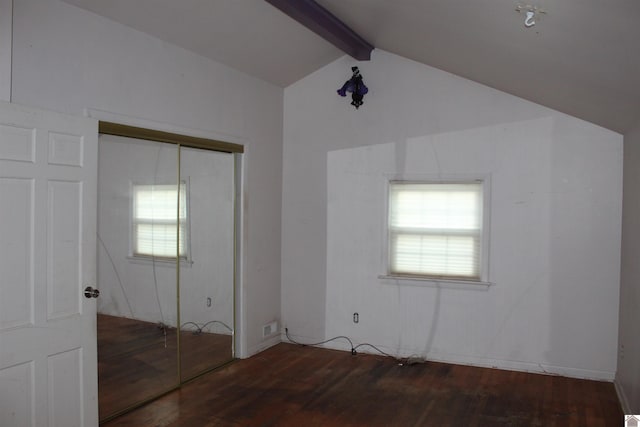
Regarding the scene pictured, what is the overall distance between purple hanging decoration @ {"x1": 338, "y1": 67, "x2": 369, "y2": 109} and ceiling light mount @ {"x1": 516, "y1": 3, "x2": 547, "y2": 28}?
2887 mm

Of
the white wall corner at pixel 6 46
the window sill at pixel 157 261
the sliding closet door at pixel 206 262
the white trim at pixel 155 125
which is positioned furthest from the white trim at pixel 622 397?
the white wall corner at pixel 6 46

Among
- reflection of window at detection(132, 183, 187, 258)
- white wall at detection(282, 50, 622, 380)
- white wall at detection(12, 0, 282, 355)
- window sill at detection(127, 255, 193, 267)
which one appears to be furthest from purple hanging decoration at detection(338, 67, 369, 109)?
window sill at detection(127, 255, 193, 267)

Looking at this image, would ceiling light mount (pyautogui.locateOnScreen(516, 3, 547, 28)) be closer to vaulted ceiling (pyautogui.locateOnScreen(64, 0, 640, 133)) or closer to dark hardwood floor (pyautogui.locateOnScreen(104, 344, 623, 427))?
vaulted ceiling (pyautogui.locateOnScreen(64, 0, 640, 133))

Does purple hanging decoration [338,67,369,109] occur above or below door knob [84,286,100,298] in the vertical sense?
above

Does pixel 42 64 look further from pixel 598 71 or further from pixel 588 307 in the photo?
pixel 588 307

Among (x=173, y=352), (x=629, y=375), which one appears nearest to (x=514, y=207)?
(x=629, y=375)

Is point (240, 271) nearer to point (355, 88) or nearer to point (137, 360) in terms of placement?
point (137, 360)

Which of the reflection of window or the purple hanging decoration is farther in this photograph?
the purple hanging decoration

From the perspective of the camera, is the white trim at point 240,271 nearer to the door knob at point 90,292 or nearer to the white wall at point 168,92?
the white wall at point 168,92

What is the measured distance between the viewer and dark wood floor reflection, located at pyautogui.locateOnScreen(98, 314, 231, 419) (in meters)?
3.86

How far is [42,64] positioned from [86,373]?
1.97 meters

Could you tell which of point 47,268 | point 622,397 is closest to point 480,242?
point 622,397

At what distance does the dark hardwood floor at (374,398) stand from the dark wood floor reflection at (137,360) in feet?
0.40

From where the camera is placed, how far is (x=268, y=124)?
Result: 570 centimetres
